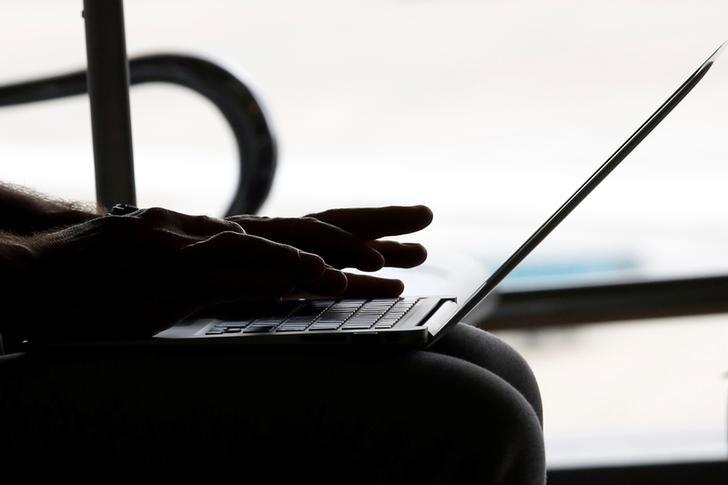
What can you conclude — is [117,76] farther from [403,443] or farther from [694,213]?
[694,213]

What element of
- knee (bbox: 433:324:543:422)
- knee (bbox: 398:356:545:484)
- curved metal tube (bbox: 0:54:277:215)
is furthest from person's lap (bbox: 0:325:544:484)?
curved metal tube (bbox: 0:54:277:215)

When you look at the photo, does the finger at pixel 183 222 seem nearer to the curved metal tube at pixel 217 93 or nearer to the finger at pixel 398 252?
the finger at pixel 398 252

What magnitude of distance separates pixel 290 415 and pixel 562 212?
175mm

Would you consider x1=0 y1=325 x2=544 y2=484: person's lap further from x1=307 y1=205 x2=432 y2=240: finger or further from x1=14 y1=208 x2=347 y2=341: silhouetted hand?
x1=307 y1=205 x2=432 y2=240: finger

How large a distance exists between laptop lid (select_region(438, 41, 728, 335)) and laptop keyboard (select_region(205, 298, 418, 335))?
46 millimetres

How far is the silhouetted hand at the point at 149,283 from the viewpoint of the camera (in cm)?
54

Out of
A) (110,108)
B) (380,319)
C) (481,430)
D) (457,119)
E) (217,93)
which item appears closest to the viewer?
(481,430)

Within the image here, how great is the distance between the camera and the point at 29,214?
0.72 metres

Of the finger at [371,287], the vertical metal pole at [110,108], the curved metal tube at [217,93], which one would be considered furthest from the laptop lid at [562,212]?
the curved metal tube at [217,93]

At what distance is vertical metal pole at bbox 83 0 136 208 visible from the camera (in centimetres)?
102

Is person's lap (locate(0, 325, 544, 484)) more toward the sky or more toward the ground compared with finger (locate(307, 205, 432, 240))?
more toward the ground

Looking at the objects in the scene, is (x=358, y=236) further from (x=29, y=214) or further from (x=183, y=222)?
(x=29, y=214)

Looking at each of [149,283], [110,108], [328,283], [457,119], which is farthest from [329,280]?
[457,119]

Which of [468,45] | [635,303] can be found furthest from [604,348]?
[468,45]
